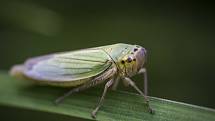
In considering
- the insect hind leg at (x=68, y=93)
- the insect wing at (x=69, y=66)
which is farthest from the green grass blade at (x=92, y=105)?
the insect wing at (x=69, y=66)

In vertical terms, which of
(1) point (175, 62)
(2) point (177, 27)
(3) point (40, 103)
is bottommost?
(3) point (40, 103)

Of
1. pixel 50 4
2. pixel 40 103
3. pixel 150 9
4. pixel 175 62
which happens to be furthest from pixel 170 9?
pixel 40 103

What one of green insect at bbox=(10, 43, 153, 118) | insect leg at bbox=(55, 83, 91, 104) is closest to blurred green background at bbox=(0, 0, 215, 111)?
green insect at bbox=(10, 43, 153, 118)

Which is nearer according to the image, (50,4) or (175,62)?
(175,62)

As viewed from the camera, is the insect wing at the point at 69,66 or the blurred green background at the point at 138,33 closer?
the insect wing at the point at 69,66

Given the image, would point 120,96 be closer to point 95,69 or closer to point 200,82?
point 95,69

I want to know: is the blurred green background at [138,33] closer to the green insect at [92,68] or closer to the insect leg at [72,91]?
the green insect at [92,68]
